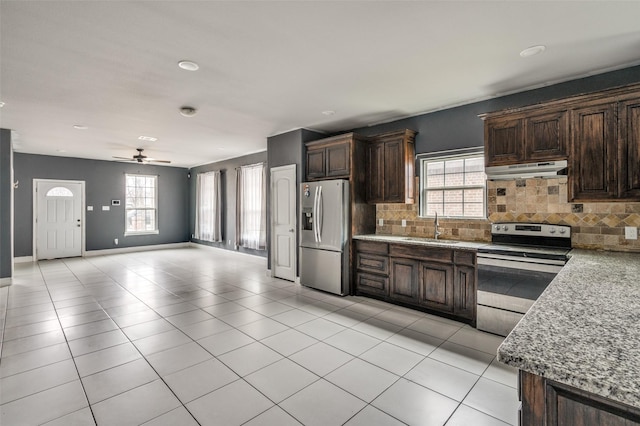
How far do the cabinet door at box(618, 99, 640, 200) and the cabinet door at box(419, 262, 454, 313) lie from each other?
1687mm

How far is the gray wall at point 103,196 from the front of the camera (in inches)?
290

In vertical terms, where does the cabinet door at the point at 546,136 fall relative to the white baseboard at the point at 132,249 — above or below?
above

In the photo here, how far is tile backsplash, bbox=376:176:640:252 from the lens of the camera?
3051 millimetres

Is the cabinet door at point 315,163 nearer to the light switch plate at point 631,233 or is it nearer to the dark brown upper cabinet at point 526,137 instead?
the dark brown upper cabinet at point 526,137

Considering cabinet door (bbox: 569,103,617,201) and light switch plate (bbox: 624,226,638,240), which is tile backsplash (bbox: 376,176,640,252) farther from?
cabinet door (bbox: 569,103,617,201)

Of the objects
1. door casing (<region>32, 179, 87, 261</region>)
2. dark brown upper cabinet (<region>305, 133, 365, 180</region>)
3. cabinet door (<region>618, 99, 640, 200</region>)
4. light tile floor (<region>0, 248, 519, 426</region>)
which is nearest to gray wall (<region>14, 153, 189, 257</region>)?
door casing (<region>32, 179, 87, 261</region>)

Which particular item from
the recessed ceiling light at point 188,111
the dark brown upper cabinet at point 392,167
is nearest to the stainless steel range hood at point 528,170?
the dark brown upper cabinet at point 392,167

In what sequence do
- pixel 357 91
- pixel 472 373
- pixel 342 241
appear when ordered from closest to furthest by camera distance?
pixel 472 373
pixel 357 91
pixel 342 241

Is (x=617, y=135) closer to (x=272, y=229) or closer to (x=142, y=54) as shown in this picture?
(x=142, y=54)

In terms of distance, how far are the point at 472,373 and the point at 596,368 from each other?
1942 mm

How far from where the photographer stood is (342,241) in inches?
182

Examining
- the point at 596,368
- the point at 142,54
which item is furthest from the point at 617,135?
the point at 142,54

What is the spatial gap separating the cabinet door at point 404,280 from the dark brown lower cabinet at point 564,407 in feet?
10.0

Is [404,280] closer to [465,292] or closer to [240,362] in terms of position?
[465,292]
